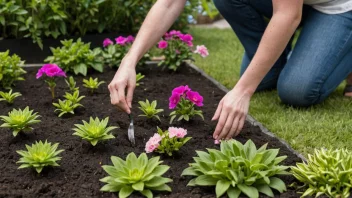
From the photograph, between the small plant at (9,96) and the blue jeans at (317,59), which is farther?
the blue jeans at (317,59)

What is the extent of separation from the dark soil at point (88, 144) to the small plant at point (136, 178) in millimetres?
36

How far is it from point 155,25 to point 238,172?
107cm

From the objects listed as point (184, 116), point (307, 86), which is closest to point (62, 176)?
point (184, 116)

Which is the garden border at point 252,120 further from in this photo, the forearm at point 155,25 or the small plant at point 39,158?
the small plant at point 39,158

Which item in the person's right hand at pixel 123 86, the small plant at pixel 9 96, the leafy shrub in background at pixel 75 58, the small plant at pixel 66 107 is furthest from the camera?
the leafy shrub in background at pixel 75 58

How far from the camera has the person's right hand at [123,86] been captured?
8.14 feet

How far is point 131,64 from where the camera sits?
2629 millimetres

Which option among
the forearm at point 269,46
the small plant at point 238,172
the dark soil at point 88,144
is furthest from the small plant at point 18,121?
the forearm at point 269,46

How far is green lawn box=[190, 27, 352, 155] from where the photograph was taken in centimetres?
284

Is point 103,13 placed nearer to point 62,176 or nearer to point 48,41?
point 48,41

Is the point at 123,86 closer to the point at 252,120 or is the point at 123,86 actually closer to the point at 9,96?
the point at 252,120

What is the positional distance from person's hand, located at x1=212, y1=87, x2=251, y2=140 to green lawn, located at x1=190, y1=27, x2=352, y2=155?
49cm

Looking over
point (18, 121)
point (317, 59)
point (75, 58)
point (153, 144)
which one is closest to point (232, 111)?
point (153, 144)

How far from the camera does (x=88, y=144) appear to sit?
101 inches
